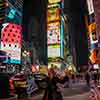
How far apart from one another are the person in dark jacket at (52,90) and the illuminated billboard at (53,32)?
41 cm

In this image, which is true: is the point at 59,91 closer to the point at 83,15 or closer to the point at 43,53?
the point at 43,53

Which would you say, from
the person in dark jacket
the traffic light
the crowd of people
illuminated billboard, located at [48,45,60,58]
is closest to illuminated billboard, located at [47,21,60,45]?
illuminated billboard, located at [48,45,60,58]

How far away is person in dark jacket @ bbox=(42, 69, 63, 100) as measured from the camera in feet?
7.68

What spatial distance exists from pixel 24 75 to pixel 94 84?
2.41ft

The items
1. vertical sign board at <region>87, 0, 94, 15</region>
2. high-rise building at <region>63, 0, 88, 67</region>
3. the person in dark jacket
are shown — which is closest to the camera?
the person in dark jacket

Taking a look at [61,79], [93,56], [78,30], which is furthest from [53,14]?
[61,79]

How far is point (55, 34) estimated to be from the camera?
2.74 meters

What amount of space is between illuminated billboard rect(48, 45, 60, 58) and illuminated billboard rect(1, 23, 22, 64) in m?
0.33

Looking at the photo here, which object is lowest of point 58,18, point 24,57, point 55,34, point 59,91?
point 59,91

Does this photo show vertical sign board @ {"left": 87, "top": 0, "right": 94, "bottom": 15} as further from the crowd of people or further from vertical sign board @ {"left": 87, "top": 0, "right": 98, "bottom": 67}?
the crowd of people

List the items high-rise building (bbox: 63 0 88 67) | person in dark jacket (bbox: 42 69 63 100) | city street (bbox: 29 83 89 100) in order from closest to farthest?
1. person in dark jacket (bbox: 42 69 63 100)
2. city street (bbox: 29 83 89 100)
3. high-rise building (bbox: 63 0 88 67)

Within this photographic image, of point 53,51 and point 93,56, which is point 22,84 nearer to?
point 53,51

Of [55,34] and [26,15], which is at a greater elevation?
[26,15]

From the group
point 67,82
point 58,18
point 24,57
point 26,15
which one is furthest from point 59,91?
point 26,15
